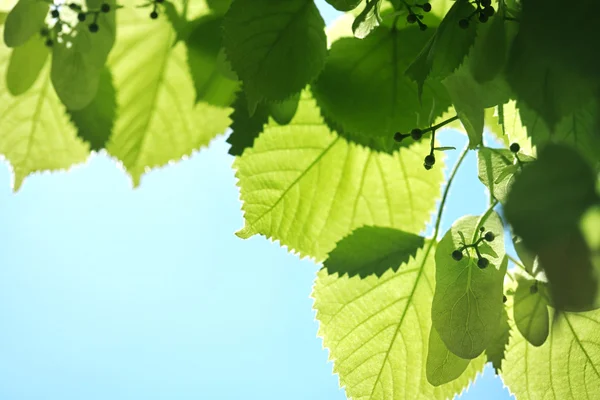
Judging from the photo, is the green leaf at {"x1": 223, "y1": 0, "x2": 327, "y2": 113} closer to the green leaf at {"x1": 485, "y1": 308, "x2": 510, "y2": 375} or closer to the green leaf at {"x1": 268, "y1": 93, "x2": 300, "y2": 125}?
the green leaf at {"x1": 268, "y1": 93, "x2": 300, "y2": 125}

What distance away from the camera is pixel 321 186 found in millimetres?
436

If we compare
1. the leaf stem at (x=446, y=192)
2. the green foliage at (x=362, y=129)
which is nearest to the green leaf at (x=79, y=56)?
the green foliage at (x=362, y=129)

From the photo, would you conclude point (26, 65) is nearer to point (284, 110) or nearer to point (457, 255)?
point (284, 110)

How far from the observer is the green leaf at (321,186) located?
0.41 meters

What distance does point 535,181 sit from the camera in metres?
0.15

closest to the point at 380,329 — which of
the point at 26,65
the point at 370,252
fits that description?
the point at 370,252

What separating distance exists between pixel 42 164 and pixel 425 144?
283 mm

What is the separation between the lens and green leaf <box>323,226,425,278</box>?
36 centimetres

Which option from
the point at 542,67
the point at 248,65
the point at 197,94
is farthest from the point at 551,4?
the point at 197,94

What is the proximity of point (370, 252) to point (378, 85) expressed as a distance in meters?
0.10

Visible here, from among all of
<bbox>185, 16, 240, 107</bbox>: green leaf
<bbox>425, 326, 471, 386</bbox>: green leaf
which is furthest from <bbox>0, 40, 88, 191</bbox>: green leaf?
<bbox>425, 326, 471, 386</bbox>: green leaf

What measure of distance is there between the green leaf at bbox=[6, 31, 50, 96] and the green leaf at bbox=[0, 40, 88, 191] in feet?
0.11

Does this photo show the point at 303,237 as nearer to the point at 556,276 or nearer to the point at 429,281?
the point at 429,281

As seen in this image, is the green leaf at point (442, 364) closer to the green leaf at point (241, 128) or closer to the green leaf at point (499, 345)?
the green leaf at point (499, 345)
